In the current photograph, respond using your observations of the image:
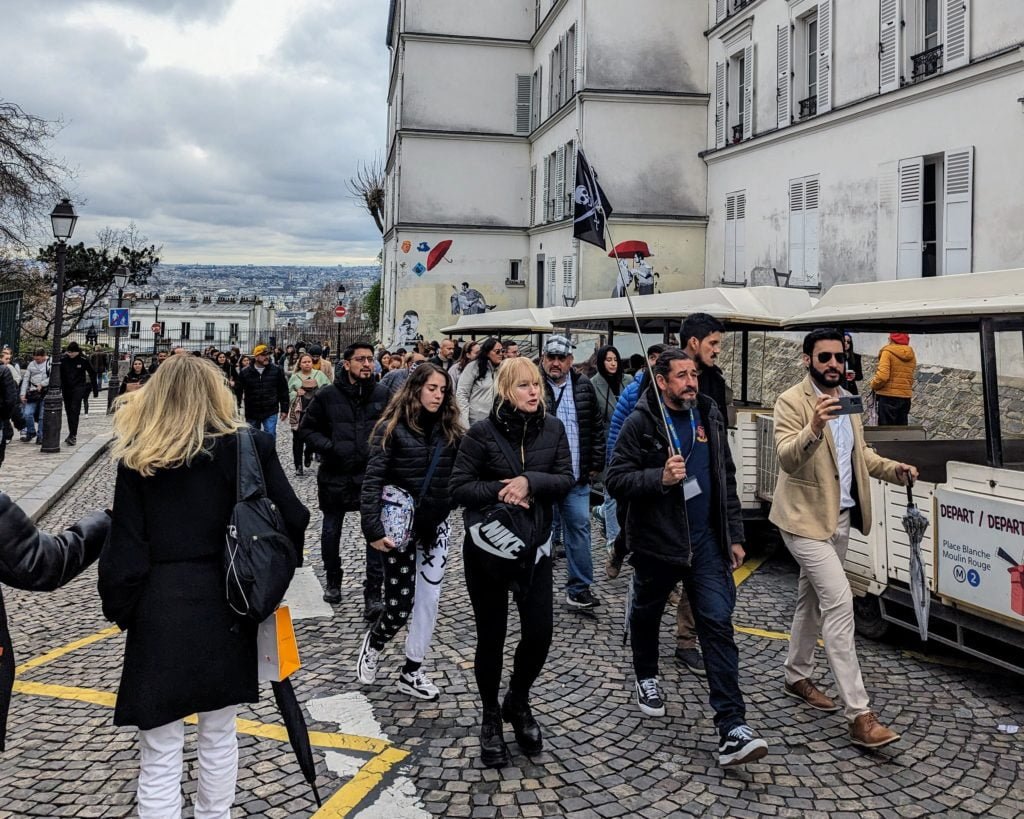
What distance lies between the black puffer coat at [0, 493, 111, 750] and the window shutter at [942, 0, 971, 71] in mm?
16680

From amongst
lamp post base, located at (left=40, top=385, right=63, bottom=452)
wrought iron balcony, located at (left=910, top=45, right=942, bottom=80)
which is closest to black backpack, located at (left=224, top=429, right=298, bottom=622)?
lamp post base, located at (left=40, top=385, right=63, bottom=452)

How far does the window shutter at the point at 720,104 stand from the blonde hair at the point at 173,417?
2373 cm

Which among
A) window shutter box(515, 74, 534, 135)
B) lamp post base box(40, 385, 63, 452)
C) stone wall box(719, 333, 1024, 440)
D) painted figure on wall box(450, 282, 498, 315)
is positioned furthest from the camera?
window shutter box(515, 74, 534, 135)

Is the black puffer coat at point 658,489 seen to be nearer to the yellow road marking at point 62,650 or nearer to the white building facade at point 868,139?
the yellow road marking at point 62,650

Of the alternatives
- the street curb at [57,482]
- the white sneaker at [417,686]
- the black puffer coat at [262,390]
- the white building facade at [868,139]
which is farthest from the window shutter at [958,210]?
the street curb at [57,482]

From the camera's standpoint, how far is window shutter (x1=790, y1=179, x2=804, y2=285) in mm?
19953

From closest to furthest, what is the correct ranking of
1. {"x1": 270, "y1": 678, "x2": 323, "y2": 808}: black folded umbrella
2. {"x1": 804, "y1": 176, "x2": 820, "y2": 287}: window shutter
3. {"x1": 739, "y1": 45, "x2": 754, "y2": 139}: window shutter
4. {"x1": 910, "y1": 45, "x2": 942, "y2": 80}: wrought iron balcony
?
{"x1": 270, "y1": 678, "x2": 323, "y2": 808}: black folded umbrella → {"x1": 910, "y1": 45, "x2": 942, "y2": 80}: wrought iron balcony → {"x1": 804, "y1": 176, "x2": 820, "y2": 287}: window shutter → {"x1": 739, "y1": 45, "x2": 754, "y2": 139}: window shutter

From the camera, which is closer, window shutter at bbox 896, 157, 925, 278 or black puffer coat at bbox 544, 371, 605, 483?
black puffer coat at bbox 544, 371, 605, 483

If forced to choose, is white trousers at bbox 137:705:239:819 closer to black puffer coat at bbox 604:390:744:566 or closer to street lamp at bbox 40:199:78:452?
black puffer coat at bbox 604:390:744:566

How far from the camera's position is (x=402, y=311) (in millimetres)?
35406

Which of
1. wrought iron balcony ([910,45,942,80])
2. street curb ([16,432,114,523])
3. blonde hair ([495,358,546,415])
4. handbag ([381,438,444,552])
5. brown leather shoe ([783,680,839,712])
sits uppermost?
wrought iron balcony ([910,45,942,80])

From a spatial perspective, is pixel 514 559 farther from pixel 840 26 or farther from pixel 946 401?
pixel 840 26

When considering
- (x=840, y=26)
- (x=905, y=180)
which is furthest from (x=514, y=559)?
(x=840, y=26)

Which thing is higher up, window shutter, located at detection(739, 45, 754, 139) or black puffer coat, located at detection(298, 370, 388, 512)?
window shutter, located at detection(739, 45, 754, 139)
